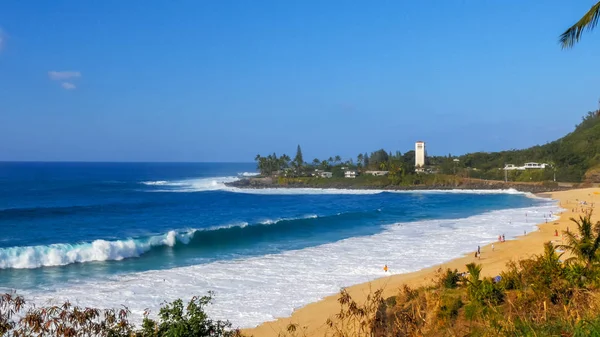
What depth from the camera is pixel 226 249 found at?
27672 millimetres

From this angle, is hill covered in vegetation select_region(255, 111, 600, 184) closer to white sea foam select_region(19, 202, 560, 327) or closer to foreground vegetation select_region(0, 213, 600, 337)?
white sea foam select_region(19, 202, 560, 327)

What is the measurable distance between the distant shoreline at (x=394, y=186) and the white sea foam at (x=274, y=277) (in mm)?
52159

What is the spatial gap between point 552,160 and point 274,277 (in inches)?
3562

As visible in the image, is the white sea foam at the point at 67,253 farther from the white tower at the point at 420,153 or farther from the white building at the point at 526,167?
the white tower at the point at 420,153

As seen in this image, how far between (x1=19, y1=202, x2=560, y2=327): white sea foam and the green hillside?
59.7 meters

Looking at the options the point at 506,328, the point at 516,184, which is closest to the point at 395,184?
the point at 516,184

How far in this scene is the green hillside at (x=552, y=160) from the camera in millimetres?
83375

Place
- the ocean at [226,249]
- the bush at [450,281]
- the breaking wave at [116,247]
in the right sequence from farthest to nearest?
the breaking wave at [116,247] → the ocean at [226,249] → the bush at [450,281]

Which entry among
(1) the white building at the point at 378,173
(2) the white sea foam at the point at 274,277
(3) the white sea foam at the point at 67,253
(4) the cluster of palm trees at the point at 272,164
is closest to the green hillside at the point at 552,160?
(1) the white building at the point at 378,173

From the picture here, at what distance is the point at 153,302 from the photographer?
16078 mm

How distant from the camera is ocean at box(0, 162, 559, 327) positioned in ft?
57.3

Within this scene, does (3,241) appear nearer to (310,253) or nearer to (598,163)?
(310,253)

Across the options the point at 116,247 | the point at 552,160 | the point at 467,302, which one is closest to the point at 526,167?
the point at 552,160

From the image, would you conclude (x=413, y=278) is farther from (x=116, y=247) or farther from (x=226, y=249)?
(x=116, y=247)
